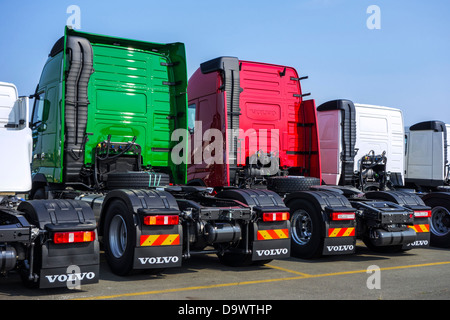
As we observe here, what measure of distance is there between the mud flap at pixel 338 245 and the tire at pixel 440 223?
2.85m

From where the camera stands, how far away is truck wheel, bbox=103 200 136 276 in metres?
6.27

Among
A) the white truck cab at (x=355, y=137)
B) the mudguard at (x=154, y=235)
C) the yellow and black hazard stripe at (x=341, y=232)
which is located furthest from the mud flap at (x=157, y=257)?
the white truck cab at (x=355, y=137)

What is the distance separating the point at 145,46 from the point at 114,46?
54cm

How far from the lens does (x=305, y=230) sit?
834 cm

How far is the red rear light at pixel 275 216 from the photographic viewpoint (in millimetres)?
7055

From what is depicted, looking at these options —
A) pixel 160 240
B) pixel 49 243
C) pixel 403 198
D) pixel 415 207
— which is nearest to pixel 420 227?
pixel 415 207

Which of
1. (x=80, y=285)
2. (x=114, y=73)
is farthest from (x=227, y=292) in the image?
(x=114, y=73)

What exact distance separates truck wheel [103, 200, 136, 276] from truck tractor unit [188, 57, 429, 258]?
102 inches

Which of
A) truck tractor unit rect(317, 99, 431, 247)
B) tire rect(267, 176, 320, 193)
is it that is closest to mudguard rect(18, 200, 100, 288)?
tire rect(267, 176, 320, 193)

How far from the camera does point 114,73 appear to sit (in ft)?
28.7

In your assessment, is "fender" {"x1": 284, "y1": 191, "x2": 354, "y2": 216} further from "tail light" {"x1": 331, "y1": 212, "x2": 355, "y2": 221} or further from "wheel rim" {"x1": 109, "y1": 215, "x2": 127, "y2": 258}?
"wheel rim" {"x1": 109, "y1": 215, "x2": 127, "y2": 258}

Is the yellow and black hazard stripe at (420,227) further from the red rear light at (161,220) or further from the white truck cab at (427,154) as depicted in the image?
the white truck cab at (427,154)

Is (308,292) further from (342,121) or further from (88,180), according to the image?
(342,121)

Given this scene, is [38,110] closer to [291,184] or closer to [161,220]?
[161,220]
